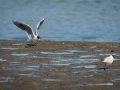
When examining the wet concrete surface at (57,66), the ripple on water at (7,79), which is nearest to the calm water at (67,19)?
the wet concrete surface at (57,66)

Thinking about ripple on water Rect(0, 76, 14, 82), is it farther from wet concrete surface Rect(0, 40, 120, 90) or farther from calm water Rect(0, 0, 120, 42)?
calm water Rect(0, 0, 120, 42)

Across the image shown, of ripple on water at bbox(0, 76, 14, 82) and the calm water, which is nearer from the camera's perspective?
ripple on water at bbox(0, 76, 14, 82)

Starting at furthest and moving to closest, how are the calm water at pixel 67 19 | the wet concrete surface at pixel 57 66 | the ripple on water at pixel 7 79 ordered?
the calm water at pixel 67 19
the ripple on water at pixel 7 79
the wet concrete surface at pixel 57 66

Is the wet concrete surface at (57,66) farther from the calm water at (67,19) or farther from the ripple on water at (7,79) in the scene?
the calm water at (67,19)

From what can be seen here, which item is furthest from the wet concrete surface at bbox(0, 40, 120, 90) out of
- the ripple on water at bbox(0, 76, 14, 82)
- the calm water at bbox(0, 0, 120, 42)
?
the calm water at bbox(0, 0, 120, 42)

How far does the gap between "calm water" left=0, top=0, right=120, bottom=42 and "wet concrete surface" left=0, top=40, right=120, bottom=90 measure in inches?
279

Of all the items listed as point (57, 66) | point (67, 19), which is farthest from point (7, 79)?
point (67, 19)

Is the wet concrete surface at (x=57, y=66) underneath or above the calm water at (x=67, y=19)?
underneath

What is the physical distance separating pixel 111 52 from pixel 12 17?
20.4 metres

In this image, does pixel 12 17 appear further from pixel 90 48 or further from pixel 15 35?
pixel 90 48

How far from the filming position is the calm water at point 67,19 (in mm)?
27297

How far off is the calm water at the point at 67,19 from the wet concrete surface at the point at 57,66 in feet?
23.3

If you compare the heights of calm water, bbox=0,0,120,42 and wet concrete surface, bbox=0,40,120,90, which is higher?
calm water, bbox=0,0,120,42

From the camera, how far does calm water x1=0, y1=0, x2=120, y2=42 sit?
89.6ft
